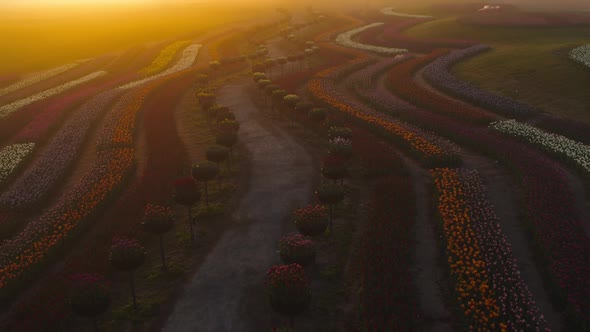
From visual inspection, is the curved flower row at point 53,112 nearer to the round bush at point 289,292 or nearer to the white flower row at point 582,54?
the round bush at point 289,292


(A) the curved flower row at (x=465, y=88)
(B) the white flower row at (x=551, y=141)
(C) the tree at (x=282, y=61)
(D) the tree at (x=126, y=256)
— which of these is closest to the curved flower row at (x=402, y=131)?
(B) the white flower row at (x=551, y=141)

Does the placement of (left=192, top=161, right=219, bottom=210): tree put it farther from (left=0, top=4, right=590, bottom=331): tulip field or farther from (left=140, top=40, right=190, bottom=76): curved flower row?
(left=140, top=40, right=190, bottom=76): curved flower row

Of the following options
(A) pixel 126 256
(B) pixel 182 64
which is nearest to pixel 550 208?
(A) pixel 126 256

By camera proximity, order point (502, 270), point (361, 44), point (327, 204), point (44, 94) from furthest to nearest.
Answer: point (361, 44) → point (44, 94) → point (327, 204) → point (502, 270)

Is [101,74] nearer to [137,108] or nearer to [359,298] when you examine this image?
[137,108]

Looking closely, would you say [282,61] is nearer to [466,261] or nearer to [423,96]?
[423,96]

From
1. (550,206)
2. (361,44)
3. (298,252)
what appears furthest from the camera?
(361,44)

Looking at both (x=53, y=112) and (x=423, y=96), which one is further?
(x=53, y=112)
